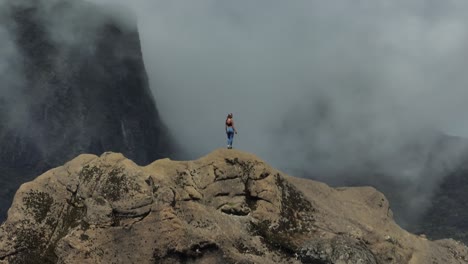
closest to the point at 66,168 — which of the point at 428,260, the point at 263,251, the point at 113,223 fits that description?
the point at 113,223

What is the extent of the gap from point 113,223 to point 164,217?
135 inches

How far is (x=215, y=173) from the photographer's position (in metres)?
43.3

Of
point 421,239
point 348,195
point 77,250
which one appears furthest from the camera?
point 348,195

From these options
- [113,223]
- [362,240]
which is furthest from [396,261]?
[113,223]

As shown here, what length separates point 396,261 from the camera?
4209 centimetres

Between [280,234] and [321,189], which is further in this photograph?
[321,189]

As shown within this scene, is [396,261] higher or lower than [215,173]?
lower

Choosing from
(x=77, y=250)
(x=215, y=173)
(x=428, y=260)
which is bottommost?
(x=428, y=260)

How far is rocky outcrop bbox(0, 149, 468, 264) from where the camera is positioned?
37188 mm

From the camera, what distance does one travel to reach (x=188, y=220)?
3891 centimetres

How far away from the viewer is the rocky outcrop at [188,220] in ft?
122

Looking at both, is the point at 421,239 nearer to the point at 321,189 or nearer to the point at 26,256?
the point at 321,189

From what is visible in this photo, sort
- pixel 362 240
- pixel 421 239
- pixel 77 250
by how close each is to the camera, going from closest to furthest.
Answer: pixel 77 250
pixel 362 240
pixel 421 239

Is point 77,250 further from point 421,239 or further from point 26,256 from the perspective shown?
point 421,239
